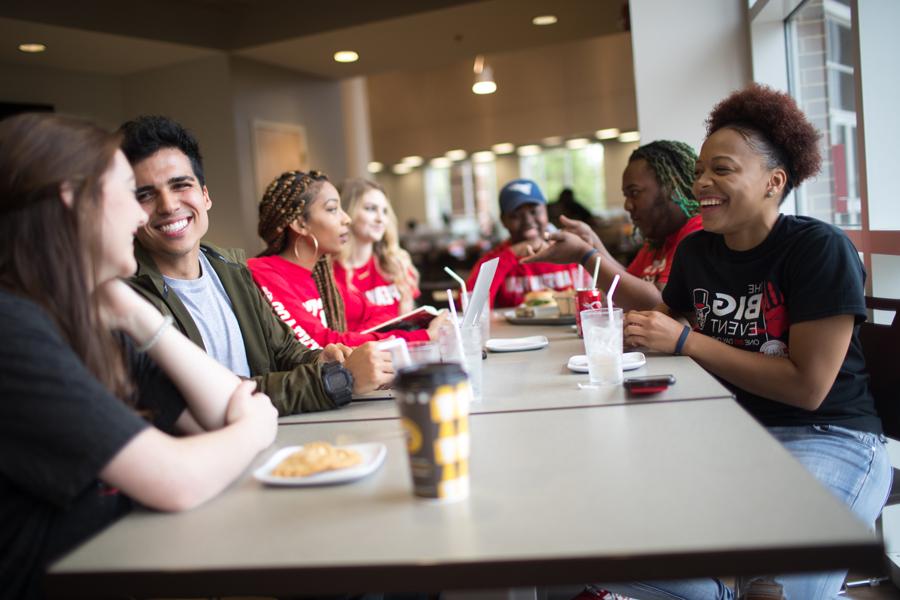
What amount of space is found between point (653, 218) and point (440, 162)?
35.3ft

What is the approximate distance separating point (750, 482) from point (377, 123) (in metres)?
12.3

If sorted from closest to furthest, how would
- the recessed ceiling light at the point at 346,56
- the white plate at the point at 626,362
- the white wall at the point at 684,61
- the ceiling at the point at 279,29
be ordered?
the white plate at the point at 626,362 < the white wall at the point at 684,61 < the ceiling at the point at 279,29 < the recessed ceiling light at the point at 346,56

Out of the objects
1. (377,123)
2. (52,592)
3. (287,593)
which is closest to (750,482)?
(287,593)

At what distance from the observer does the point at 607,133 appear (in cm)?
1112

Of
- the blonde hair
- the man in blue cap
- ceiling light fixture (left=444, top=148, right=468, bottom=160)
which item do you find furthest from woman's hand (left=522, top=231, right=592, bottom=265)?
ceiling light fixture (left=444, top=148, right=468, bottom=160)

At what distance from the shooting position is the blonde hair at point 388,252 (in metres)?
3.59

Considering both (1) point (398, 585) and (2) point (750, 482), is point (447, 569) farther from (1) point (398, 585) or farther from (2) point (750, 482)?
(2) point (750, 482)

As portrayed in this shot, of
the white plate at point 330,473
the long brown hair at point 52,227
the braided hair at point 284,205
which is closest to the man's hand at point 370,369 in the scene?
the white plate at point 330,473

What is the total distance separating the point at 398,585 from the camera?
79 centimetres

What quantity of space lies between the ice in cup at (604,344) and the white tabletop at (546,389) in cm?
3

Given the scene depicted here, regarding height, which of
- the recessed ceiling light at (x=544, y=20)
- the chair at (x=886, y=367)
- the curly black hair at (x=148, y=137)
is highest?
the recessed ceiling light at (x=544, y=20)

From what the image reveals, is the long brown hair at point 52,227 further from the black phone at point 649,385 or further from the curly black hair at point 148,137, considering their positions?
the black phone at point 649,385

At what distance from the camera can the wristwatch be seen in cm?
155

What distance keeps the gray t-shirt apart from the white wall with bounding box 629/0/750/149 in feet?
7.23
